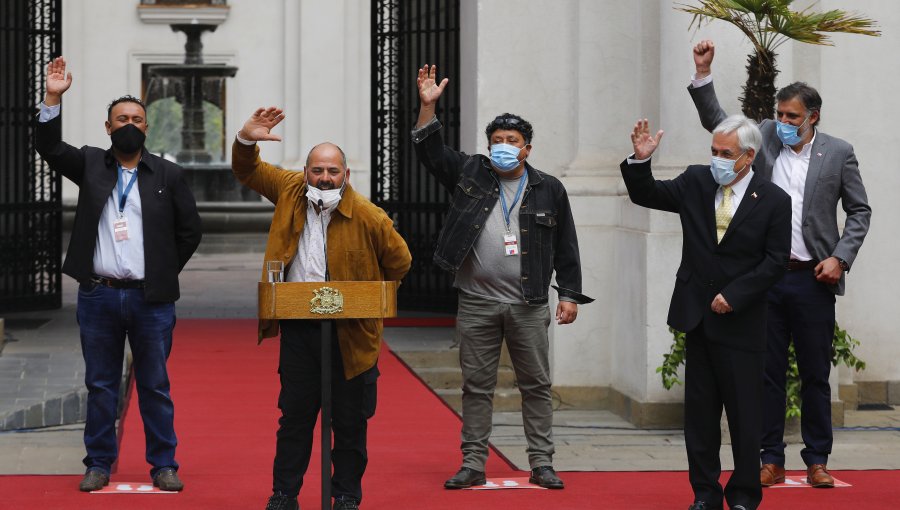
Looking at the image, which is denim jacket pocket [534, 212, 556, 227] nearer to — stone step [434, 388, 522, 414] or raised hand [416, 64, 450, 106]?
raised hand [416, 64, 450, 106]

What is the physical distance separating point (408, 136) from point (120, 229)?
7.63m

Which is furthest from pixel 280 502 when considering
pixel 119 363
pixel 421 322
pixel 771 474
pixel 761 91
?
pixel 421 322

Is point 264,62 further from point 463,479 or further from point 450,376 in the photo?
point 463,479

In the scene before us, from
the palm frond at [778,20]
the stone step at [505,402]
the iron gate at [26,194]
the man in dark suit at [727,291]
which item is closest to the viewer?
the man in dark suit at [727,291]

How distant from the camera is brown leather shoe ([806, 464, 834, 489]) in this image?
7164 mm

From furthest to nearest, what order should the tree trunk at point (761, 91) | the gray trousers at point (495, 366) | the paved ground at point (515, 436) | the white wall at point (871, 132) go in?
1. the white wall at point (871, 132)
2. the tree trunk at point (761, 91)
3. the paved ground at point (515, 436)
4. the gray trousers at point (495, 366)

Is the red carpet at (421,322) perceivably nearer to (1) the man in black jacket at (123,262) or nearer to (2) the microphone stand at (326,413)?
(1) the man in black jacket at (123,262)

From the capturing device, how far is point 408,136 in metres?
14.2

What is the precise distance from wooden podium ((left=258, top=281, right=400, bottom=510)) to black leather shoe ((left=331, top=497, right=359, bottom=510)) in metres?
0.25

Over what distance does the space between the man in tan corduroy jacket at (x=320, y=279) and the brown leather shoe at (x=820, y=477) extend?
7.60 feet

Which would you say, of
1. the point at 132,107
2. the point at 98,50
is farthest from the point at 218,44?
the point at 132,107

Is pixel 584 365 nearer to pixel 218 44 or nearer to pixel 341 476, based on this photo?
pixel 341 476

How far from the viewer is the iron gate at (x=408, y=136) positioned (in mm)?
13703

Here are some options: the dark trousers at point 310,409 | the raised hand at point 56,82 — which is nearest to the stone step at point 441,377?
the dark trousers at point 310,409
